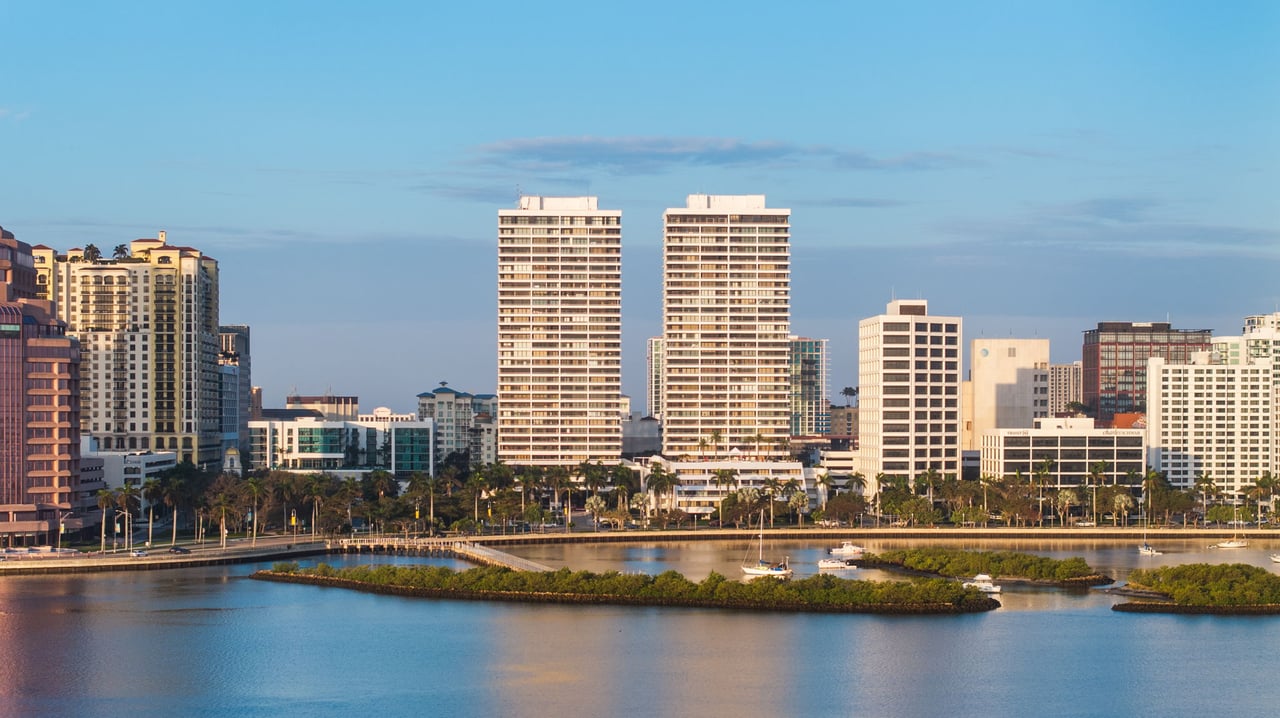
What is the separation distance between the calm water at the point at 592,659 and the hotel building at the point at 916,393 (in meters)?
72.0

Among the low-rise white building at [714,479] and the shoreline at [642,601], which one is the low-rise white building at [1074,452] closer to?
the low-rise white building at [714,479]

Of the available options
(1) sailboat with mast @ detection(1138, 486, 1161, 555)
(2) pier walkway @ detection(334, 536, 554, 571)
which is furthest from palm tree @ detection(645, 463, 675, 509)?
(1) sailboat with mast @ detection(1138, 486, 1161, 555)

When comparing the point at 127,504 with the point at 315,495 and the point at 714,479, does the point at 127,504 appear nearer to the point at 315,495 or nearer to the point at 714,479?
the point at 315,495

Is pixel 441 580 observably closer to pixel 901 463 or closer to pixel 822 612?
pixel 822 612

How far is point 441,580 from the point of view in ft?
392

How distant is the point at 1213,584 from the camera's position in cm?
11194

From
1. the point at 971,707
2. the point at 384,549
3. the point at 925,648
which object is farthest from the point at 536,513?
the point at 971,707

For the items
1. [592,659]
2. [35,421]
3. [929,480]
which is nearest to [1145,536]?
[929,480]

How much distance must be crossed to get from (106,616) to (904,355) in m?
102

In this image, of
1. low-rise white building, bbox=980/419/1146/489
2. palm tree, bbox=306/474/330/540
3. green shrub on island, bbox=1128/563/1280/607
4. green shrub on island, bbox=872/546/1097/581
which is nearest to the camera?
green shrub on island, bbox=1128/563/1280/607

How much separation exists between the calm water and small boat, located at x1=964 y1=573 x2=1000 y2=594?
1676 mm

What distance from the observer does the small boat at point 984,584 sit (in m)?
116

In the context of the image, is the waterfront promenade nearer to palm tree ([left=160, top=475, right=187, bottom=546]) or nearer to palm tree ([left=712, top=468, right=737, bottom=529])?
palm tree ([left=160, top=475, right=187, bottom=546])

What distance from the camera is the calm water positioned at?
8350 centimetres
